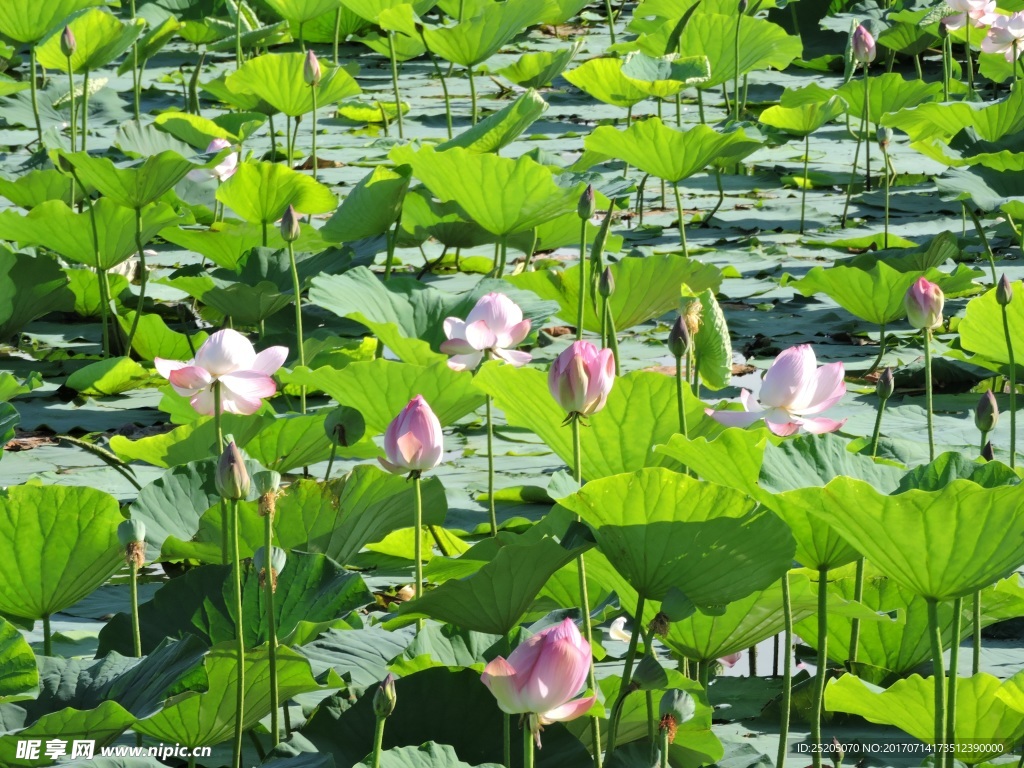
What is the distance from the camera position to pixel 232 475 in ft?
3.94

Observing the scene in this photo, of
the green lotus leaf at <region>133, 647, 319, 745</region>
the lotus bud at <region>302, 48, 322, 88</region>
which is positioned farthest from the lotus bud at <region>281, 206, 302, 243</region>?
the lotus bud at <region>302, 48, 322, 88</region>

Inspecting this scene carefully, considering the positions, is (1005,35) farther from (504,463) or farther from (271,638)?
(271,638)

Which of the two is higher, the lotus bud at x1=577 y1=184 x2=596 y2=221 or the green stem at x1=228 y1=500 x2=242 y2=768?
the lotus bud at x1=577 y1=184 x2=596 y2=221

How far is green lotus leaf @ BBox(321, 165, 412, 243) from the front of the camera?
2.81 meters

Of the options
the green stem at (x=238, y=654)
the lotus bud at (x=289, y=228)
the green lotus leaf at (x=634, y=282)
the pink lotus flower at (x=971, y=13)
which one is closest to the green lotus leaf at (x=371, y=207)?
the green lotus leaf at (x=634, y=282)

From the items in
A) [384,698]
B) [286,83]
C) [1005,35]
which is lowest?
[384,698]

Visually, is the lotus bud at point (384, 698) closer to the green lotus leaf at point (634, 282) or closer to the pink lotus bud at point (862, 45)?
the green lotus leaf at point (634, 282)

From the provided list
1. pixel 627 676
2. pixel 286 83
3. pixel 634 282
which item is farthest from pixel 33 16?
pixel 627 676

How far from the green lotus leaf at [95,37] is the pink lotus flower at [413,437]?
2.86 meters

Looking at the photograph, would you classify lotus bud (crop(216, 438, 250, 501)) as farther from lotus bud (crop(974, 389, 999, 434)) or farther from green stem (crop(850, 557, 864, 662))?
lotus bud (crop(974, 389, 999, 434))

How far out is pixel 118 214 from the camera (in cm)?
288

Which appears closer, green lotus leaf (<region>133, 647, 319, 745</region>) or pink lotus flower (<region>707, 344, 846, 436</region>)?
green lotus leaf (<region>133, 647, 319, 745</region>)

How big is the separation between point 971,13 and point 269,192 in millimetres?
2557

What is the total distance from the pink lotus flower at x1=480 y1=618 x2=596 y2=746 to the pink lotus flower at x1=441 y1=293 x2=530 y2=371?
0.93 meters
